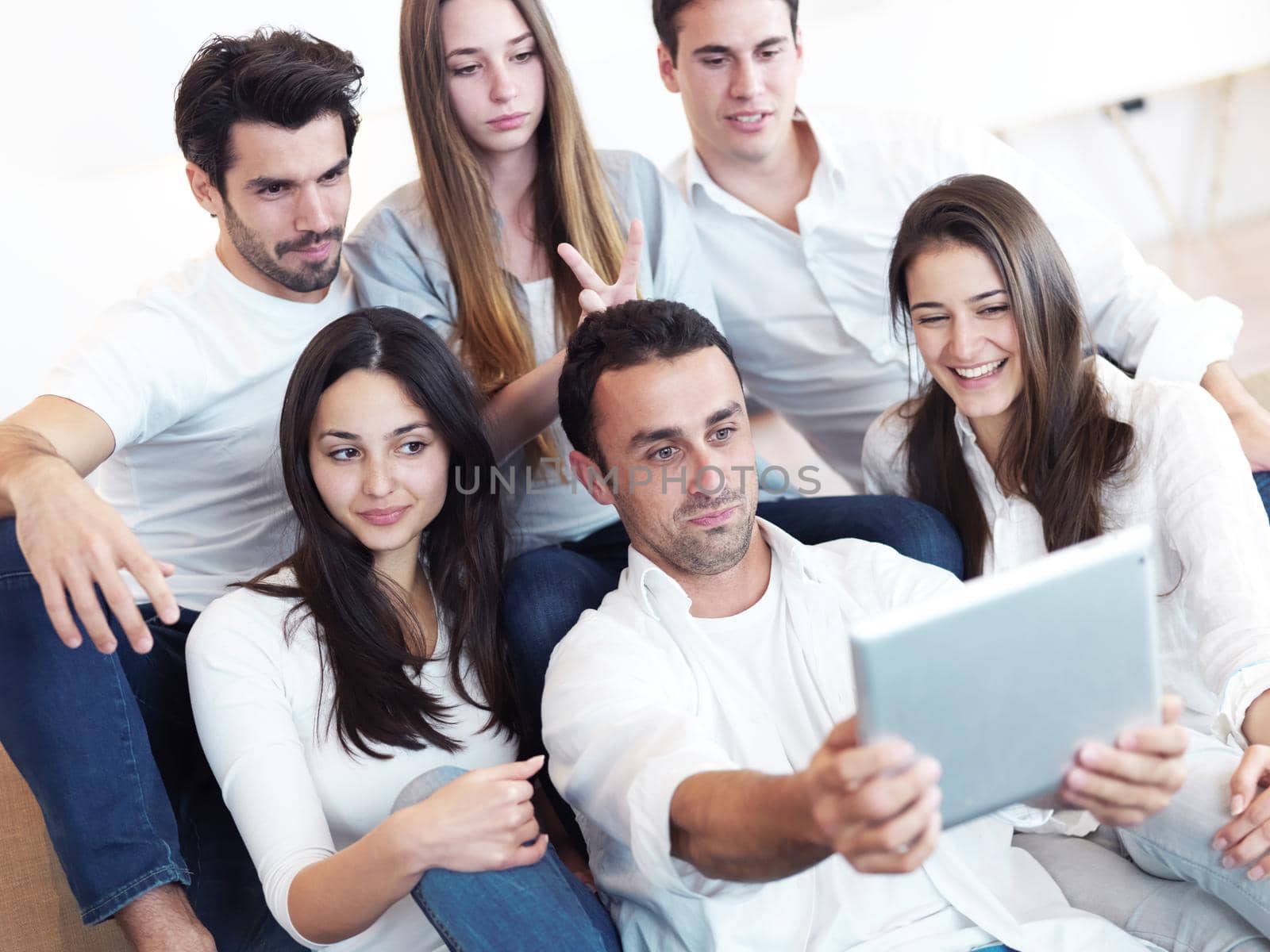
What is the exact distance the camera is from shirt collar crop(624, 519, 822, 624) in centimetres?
154

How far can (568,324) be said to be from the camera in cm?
208

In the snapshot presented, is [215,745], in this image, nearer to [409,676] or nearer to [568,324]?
[409,676]

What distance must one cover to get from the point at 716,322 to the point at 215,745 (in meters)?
1.18

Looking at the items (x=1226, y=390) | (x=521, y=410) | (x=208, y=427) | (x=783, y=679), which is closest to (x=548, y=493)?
(x=521, y=410)

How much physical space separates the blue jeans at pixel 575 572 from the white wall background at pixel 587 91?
161cm

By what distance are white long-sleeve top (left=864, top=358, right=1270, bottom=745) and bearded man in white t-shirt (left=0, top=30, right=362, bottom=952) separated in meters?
1.06

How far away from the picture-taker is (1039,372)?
1.75 m

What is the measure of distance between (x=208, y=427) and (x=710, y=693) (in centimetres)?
93

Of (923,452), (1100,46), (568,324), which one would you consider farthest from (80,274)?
(1100,46)

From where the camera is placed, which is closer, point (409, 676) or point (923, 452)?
point (409, 676)

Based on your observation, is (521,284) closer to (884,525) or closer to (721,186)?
(721,186)

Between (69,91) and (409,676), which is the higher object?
(69,91)

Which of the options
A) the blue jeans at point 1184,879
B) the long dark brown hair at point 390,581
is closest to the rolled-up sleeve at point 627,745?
the long dark brown hair at point 390,581

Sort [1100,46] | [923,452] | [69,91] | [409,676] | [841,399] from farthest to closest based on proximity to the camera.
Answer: [1100,46] < [69,91] < [841,399] < [923,452] < [409,676]
